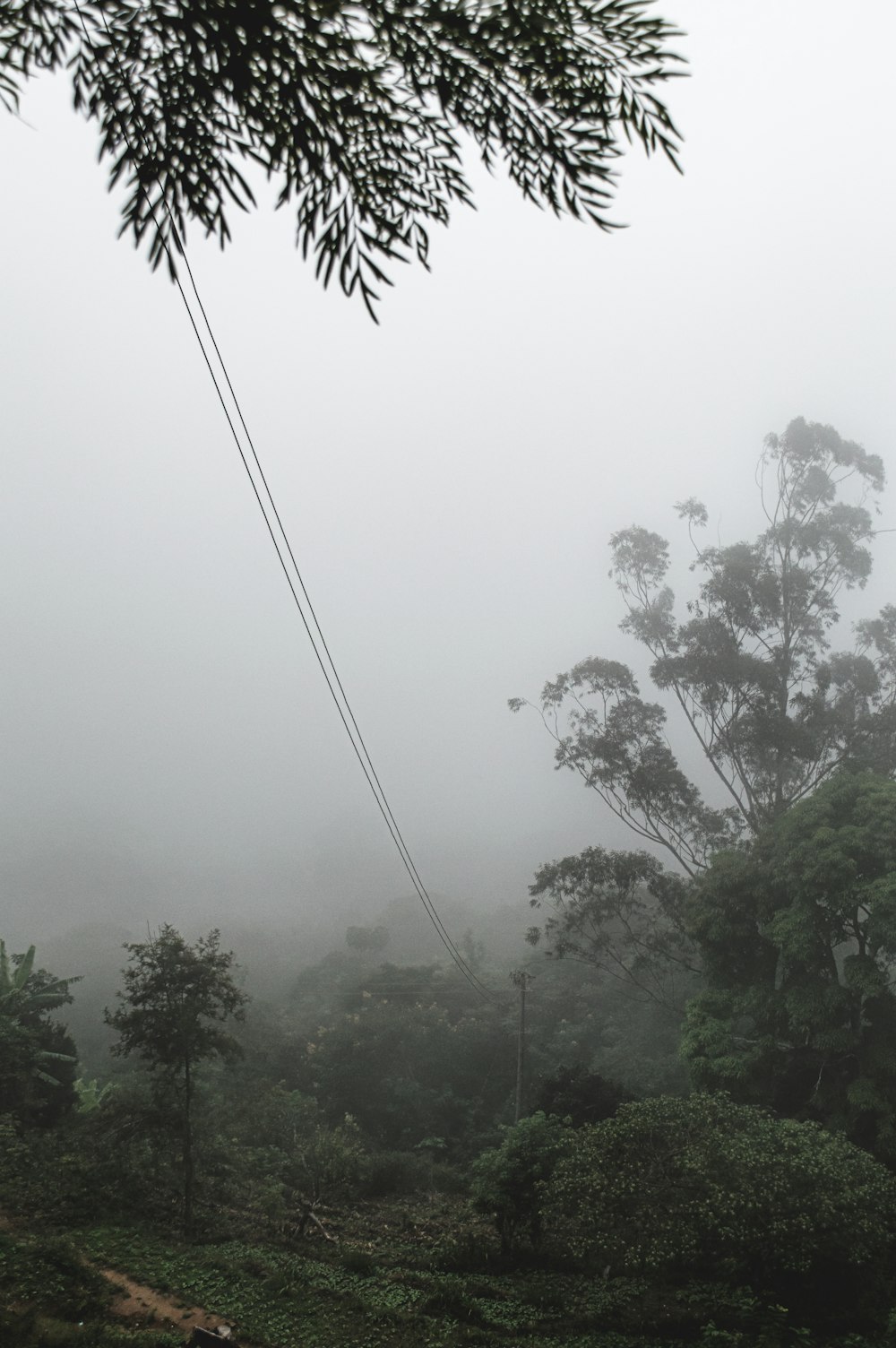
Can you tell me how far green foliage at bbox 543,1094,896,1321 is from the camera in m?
10.5

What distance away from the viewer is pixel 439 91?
8.75ft

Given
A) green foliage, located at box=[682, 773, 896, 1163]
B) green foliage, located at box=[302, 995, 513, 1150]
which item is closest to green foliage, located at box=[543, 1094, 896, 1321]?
green foliage, located at box=[682, 773, 896, 1163]

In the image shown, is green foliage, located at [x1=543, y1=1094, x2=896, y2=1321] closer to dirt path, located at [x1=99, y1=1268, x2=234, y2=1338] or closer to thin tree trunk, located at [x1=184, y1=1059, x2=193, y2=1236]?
dirt path, located at [x1=99, y1=1268, x2=234, y2=1338]

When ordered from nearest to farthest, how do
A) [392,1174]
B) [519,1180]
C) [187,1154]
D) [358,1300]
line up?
[358,1300] → [519,1180] → [187,1154] → [392,1174]

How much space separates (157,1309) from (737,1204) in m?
8.14

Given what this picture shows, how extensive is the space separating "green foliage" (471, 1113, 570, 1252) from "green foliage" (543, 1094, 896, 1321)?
1.24m

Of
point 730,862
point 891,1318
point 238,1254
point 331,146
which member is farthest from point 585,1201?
point 331,146

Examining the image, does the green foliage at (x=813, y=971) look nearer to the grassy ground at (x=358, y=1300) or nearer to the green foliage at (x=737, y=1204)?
the green foliage at (x=737, y=1204)

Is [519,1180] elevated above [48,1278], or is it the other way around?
[48,1278]

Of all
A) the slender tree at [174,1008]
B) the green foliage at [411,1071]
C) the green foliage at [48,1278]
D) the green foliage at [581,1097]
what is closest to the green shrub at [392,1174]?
the green foliage at [411,1071]

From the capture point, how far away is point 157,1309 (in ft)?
33.4

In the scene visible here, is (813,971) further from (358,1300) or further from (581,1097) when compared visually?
(358,1300)

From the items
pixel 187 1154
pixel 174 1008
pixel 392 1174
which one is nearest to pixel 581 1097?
pixel 392 1174

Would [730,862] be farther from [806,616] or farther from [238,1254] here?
[238,1254]
